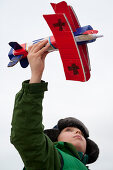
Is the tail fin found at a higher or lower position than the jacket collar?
higher

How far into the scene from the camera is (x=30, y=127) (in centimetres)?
221

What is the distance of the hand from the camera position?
7.68 ft

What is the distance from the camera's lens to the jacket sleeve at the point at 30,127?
2.20 meters

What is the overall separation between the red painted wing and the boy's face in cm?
98

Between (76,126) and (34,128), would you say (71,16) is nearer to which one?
(34,128)

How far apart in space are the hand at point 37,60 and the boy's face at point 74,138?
4.19ft

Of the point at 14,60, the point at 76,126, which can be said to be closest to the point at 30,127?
the point at 14,60

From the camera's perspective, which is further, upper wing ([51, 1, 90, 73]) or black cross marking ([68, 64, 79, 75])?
upper wing ([51, 1, 90, 73])

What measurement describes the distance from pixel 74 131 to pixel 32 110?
1.48 m

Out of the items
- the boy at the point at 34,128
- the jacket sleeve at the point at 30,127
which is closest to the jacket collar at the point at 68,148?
the boy at the point at 34,128

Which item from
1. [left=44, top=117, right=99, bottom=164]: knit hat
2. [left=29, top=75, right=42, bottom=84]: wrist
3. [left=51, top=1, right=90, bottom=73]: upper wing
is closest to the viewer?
[left=29, top=75, right=42, bottom=84]: wrist

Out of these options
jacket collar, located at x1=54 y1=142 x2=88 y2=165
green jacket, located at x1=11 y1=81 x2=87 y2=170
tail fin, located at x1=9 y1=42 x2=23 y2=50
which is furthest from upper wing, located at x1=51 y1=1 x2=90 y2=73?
jacket collar, located at x1=54 y1=142 x2=88 y2=165

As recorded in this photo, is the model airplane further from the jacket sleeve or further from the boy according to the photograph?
the jacket sleeve

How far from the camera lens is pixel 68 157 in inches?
102
